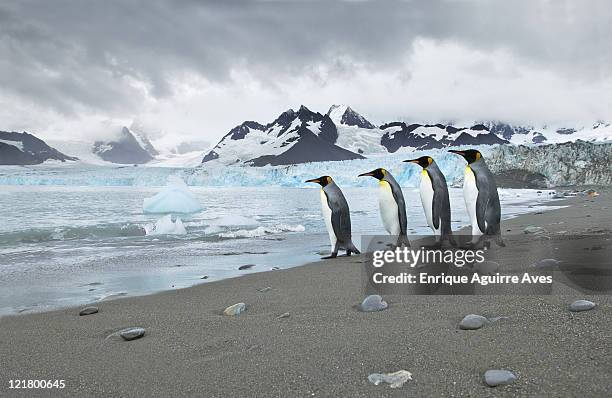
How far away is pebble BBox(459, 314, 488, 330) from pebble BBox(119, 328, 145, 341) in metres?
1.64

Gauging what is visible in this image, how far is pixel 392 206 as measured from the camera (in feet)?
20.1

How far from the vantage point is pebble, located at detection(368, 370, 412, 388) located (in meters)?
1.54

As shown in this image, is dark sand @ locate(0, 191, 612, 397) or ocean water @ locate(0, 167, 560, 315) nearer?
dark sand @ locate(0, 191, 612, 397)

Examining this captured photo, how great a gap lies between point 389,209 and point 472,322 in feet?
13.6

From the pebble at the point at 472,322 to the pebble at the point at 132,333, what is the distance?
5.40 ft

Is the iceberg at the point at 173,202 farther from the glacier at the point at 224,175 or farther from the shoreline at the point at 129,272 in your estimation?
the glacier at the point at 224,175

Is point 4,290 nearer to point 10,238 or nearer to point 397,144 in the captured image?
point 10,238

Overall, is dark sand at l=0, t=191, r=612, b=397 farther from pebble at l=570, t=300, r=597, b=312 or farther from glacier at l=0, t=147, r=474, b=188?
glacier at l=0, t=147, r=474, b=188

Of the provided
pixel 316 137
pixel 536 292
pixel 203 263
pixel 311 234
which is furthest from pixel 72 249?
pixel 316 137

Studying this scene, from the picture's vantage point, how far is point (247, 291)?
358cm

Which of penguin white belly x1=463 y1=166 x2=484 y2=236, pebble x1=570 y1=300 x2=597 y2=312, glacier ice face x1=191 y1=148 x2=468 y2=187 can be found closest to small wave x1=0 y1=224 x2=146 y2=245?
penguin white belly x1=463 y1=166 x2=484 y2=236

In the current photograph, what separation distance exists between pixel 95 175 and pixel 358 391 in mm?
56772

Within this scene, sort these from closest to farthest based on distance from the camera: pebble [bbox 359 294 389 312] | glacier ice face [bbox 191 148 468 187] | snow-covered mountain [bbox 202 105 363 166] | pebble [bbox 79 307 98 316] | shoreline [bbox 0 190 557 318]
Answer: pebble [bbox 359 294 389 312] < pebble [bbox 79 307 98 316] < shoreline [bbox 0 190 557 318] < glacier ice face [bbox 191 148 468 187] < snow-covered mountain [bbox 202 105 363 166]

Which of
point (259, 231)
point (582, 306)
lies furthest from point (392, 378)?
point (259, 231)
